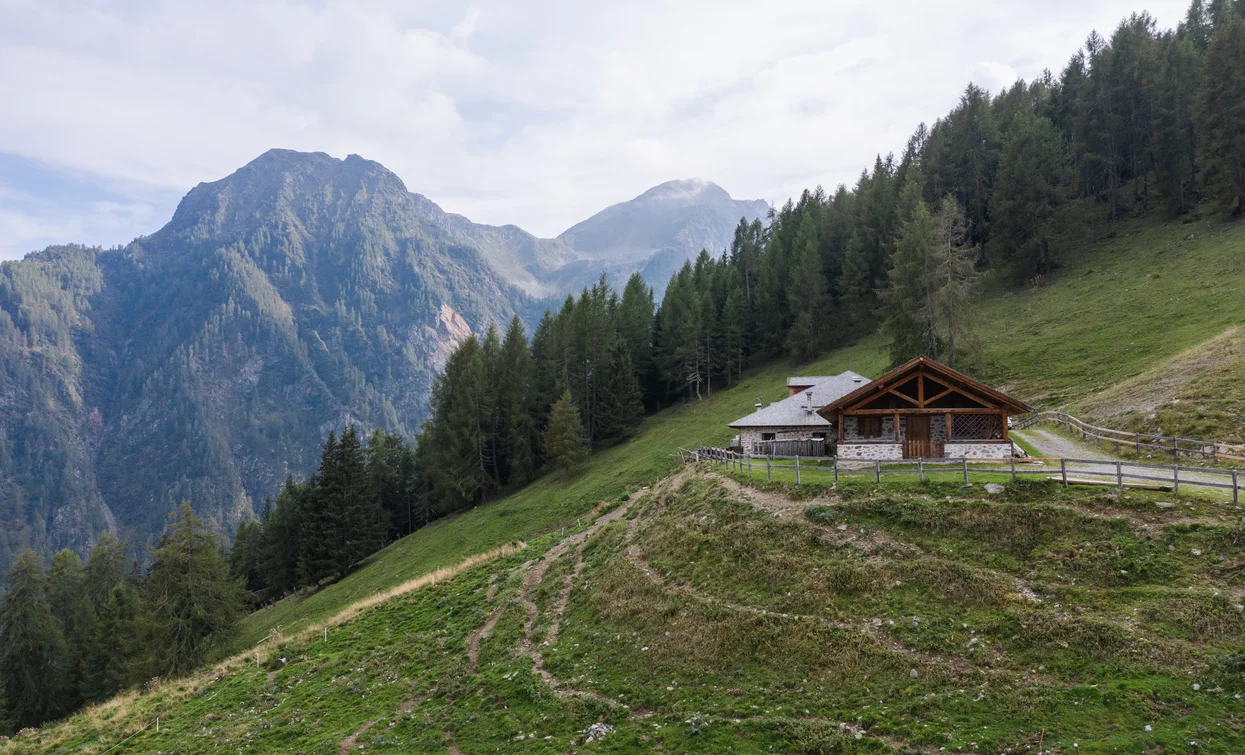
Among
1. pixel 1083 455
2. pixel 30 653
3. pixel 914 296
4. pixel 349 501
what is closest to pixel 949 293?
pixel 914 296

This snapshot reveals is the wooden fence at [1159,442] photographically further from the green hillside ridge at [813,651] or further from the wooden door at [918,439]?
the green hillside ridge at [813,651]

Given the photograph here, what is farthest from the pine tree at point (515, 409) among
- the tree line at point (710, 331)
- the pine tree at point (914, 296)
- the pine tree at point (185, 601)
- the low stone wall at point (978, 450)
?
the low stone wall at point (978, 450)

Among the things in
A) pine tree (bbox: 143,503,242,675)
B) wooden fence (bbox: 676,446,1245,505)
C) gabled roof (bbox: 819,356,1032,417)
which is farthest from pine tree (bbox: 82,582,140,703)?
gabled roof (bbox: 819,356,1032,417)

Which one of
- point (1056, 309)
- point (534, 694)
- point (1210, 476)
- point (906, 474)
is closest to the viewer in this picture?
point (534, 694)

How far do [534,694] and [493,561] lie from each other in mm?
19840

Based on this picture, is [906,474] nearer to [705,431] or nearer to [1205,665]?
[1205,665]

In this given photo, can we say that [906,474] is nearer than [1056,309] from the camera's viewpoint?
Yes

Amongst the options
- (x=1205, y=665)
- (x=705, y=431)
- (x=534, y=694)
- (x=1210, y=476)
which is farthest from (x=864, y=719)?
(x=705, y=431)

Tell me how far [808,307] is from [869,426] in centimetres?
4628

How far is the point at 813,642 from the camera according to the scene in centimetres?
1845

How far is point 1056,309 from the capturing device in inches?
2442

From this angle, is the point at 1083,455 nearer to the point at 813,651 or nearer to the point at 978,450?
the point at 978,450

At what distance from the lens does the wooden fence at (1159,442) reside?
27750mm

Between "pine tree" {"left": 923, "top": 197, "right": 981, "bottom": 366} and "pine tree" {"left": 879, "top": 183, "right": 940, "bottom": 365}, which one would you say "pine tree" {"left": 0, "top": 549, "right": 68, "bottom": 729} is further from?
"pine tree" {"left": 923, "top": 197, "right": 981, "bottom": 366}
